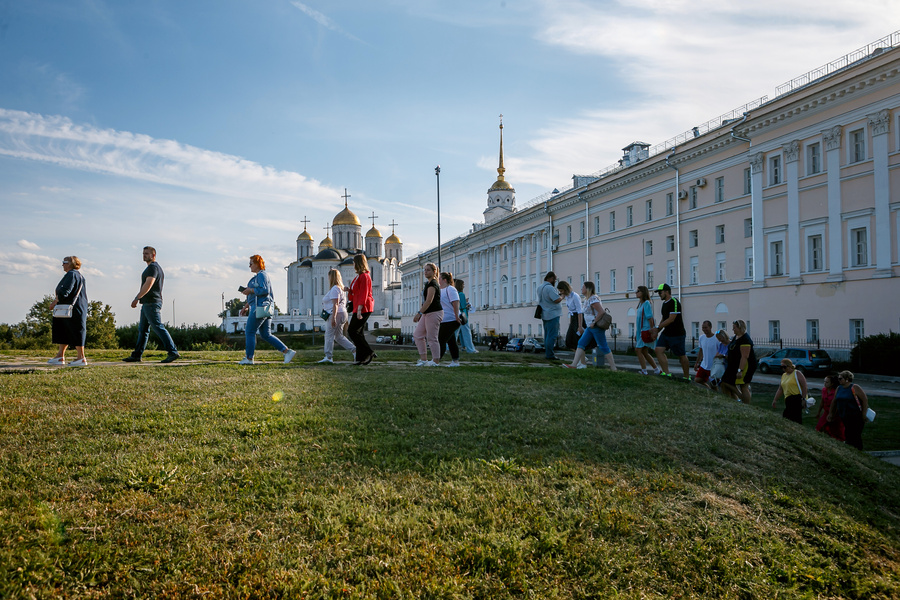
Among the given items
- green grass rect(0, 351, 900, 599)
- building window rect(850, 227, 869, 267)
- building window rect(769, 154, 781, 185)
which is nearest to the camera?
green grass rect(0, 351, 900, 599)

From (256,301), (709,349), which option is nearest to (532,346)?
(709,349)

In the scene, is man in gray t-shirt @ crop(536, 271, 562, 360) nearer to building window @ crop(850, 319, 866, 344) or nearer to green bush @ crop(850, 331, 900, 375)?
green bush @ crop(850, 331, 900, 375)

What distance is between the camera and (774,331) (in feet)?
110

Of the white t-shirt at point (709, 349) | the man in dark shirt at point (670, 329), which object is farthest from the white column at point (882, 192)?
the man in dark shirt at point (670, 329)

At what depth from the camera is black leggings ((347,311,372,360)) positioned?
37.5ft

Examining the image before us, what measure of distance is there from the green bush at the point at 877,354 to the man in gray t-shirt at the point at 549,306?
17746mm

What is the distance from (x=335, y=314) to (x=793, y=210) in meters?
28.7

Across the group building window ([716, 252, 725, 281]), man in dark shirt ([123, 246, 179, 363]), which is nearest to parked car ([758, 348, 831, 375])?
building window ([716, 252, 725, 281])

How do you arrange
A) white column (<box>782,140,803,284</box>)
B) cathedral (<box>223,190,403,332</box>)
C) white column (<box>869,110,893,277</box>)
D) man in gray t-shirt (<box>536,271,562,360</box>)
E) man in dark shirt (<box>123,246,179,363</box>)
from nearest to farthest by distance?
man in dark shirt (<box>123,246,179,363</box>), man in gray t-shirt (<box>536,271,562,360</box>), white column (<box>869,110,893,277</box>), white column (<box>782,140,803,284</box>), cathedral (<box>223,190,403,332</box>)

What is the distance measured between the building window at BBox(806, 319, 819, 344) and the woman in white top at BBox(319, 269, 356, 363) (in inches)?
1068

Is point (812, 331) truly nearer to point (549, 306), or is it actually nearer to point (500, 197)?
point (549, 306)

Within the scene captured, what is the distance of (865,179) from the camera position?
1141 inches

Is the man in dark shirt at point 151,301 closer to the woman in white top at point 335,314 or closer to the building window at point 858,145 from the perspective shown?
the woman in white top at point 335,314

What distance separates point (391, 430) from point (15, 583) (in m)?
3.12
